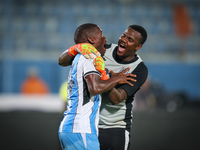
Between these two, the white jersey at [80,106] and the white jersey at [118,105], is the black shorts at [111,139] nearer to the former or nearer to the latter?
the white jersey at [118,105]

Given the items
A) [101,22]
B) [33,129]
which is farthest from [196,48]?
[33,129]

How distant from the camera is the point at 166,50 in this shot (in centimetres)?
1289

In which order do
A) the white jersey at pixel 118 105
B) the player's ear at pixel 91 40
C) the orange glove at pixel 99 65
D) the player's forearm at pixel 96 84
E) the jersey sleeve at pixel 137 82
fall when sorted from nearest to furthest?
the player's forearm at pixel 96 84 < the orange glove at pixel 99 65 < the player's ear at pixel 91 40 < the jersey sleeve at pixel 137 82 < the white jersey at pixel 118 105

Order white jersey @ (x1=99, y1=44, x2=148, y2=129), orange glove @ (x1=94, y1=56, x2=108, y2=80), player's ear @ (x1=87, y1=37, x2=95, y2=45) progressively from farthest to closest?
white jersey @ (x1=99, y1=44, x2=148, y2=129) < player's ear @ (x1=87, y1=37, x2=95, y2=45) < orange glove @ (x1=94, y1=56, x2=108, y2=80)

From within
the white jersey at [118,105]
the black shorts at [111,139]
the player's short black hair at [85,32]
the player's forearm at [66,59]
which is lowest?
the black shorts at [111,139]

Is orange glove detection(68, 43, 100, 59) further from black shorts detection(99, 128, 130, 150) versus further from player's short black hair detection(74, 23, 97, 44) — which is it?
black shorts detection(99, 128, 130, 150)

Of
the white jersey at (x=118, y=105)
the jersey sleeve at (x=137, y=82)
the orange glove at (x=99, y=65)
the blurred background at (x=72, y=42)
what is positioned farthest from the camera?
the blurred background at (x=72, y=42)

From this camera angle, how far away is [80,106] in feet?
7.82

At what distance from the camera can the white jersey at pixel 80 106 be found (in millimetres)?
2357

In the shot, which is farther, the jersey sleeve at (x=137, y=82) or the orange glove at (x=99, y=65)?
the jersey sleeve at (x=137, y=82)

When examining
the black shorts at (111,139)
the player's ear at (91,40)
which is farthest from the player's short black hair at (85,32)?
the black shorts at (111,139)

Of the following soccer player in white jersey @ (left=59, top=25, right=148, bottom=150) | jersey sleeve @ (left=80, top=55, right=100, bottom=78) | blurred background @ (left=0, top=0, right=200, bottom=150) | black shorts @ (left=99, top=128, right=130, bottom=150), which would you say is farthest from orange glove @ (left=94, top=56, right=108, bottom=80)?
blurred background @ (left=0, top=0, right=200, bottom=150)

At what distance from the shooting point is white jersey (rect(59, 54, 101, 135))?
2.36m

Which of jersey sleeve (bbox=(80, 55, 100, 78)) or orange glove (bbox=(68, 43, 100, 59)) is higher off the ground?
orange glove (bbox=(68, 43, 100, 59))
